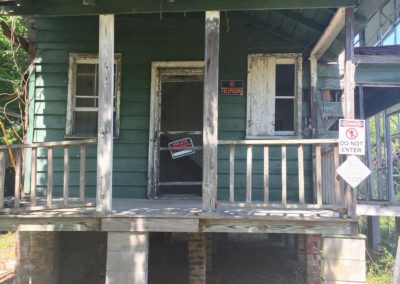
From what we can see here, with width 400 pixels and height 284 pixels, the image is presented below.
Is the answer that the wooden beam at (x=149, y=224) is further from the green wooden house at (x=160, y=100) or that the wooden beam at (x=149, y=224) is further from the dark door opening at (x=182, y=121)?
the dark door opening at (x=182, y=121)

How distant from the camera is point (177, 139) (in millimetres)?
8172

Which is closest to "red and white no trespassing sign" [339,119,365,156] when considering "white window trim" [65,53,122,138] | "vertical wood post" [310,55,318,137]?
"vertical wood post" [310,55,318,137]

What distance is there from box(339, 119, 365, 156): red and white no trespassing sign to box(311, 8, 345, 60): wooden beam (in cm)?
142

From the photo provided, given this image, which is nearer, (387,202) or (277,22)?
(277,22)

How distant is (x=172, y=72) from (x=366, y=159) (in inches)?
176

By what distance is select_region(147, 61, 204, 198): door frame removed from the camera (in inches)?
293

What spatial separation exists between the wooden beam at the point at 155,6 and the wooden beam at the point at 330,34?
1.10 ft

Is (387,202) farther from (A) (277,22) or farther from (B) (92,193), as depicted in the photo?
(B) (92,193)

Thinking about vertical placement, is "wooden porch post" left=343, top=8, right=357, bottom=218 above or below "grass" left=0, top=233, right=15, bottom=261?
above

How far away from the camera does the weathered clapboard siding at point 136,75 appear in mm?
7426

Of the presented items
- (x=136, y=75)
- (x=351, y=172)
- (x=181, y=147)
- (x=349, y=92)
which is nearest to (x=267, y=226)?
(x=351, y=172)

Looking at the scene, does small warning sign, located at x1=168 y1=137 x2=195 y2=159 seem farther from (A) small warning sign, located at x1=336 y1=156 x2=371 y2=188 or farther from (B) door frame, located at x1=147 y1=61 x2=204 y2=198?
(A) small warning sign, located at x1=336 y1=156 x2=371 y2=188

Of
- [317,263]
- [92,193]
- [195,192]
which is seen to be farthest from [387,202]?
[92,193]

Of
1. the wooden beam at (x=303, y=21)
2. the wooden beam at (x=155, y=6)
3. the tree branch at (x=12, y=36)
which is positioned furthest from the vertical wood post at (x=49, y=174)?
the wooden beam at (x=303, y=21)
